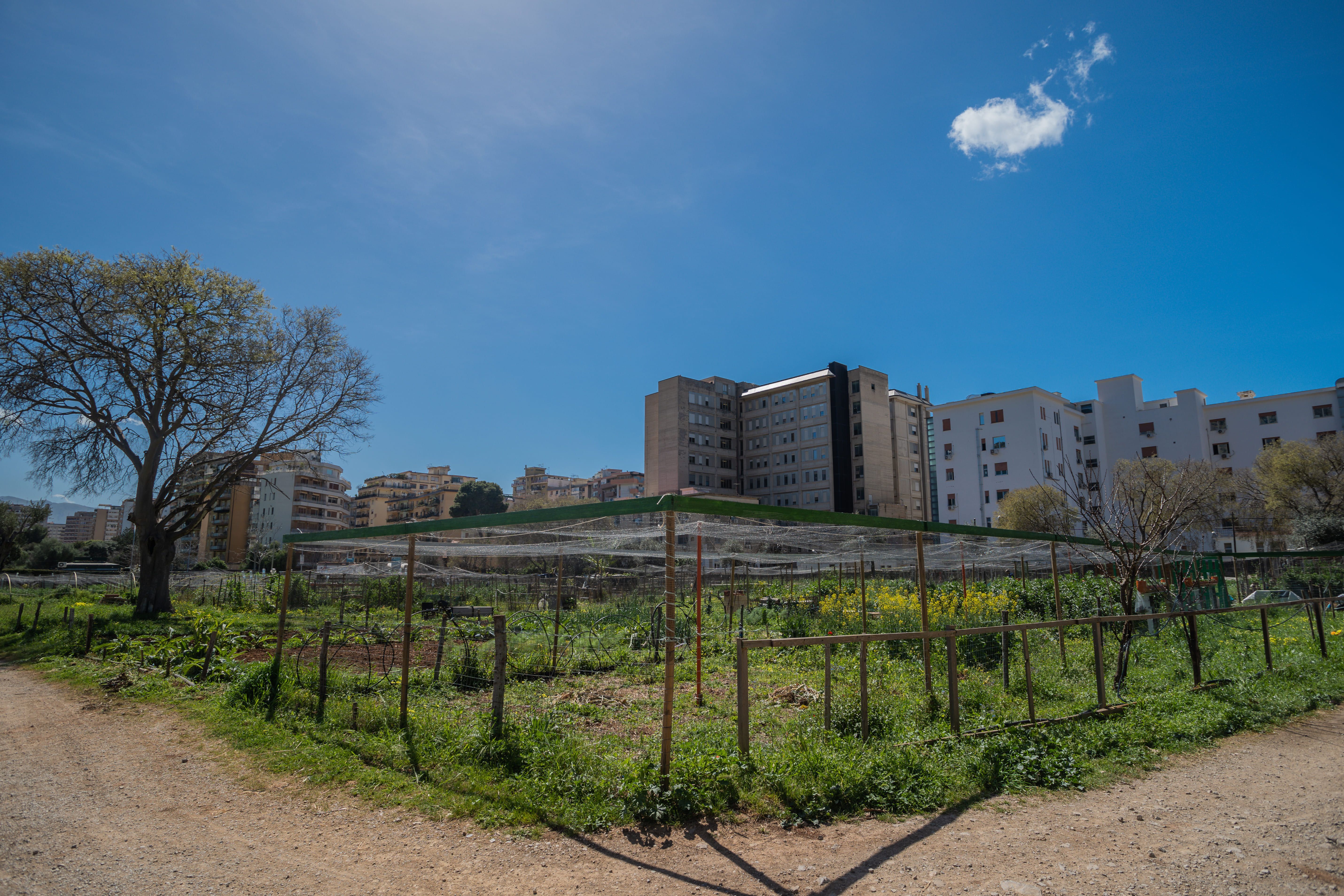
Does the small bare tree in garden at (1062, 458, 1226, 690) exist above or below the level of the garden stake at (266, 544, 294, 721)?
above

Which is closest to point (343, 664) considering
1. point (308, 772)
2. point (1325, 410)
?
point (308, 772)

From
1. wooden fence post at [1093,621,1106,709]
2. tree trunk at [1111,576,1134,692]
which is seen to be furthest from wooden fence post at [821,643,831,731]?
tree trunk at [1111,576,1134,692]

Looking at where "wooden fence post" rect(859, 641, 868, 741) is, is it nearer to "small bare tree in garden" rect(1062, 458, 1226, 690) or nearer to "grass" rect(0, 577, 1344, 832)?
"grass" rect(0, 577, 1344, 832)

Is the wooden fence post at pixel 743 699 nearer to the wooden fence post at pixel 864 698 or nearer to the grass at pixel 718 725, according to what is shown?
the grass at pixel 718 725

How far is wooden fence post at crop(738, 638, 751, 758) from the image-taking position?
17.8 feet

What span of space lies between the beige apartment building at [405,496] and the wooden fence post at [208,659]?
104m

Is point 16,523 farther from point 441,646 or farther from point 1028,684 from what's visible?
point 1028,684

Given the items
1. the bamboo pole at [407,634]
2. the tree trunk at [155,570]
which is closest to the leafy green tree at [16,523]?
the tree trunk at [155,570]

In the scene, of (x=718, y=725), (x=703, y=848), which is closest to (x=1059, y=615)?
(x=718, y=725)

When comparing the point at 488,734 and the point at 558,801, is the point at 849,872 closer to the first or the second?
the point at 558,801

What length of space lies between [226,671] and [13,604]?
19762 millimetres

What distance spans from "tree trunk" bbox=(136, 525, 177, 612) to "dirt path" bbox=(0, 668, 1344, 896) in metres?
20.4

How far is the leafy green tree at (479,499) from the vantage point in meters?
80.8

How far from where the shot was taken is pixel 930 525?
28.7ft
